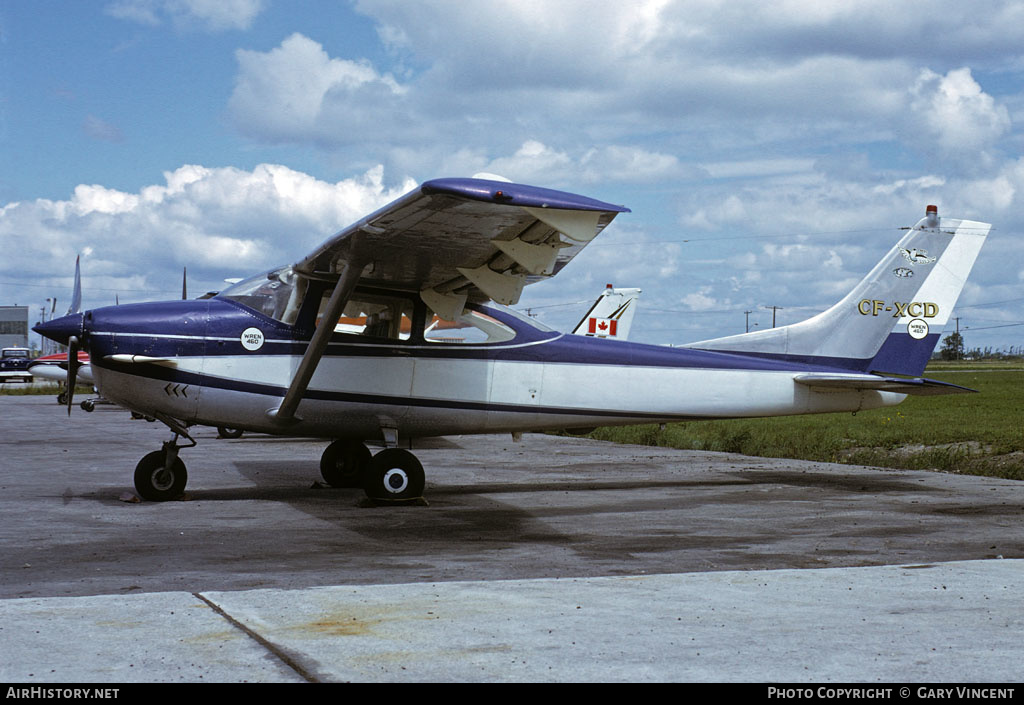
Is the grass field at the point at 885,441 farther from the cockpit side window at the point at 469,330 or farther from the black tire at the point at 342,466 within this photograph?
the cockpit side window at the point at 469,330

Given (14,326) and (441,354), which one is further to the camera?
(14,326)

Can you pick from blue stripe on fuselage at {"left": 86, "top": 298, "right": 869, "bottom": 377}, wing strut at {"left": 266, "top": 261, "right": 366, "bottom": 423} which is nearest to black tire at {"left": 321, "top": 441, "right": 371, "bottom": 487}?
wing strut at {"left": 266, "top": 261, "right": 366, "bottom": 423}

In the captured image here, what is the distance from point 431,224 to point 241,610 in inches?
171

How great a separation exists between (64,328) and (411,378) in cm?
346

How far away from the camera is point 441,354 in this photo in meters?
11.2

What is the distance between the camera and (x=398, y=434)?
445 inches

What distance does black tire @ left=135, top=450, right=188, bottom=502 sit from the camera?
10.9 meters

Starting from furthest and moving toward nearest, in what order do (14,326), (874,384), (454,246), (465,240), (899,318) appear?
(14,326)
(899,318)
(874,384)
(454,246)
(465,240)

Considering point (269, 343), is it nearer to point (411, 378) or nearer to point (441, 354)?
point (411, 378)

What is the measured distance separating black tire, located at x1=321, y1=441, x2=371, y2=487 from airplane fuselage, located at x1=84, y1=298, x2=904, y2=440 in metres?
1.22

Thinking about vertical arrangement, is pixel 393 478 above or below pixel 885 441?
below

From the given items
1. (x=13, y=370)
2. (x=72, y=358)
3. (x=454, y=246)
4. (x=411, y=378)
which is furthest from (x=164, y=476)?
(x=13, y=370)

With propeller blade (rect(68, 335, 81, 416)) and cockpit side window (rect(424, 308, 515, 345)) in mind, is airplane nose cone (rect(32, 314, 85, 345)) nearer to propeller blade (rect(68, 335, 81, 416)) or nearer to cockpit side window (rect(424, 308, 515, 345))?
propeller blade (rect(68, 335, 81, 416))

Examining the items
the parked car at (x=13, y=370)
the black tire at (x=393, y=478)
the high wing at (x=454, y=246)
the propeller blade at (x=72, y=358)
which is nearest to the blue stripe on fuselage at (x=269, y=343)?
the propeller blade at (x=72, y=358)
